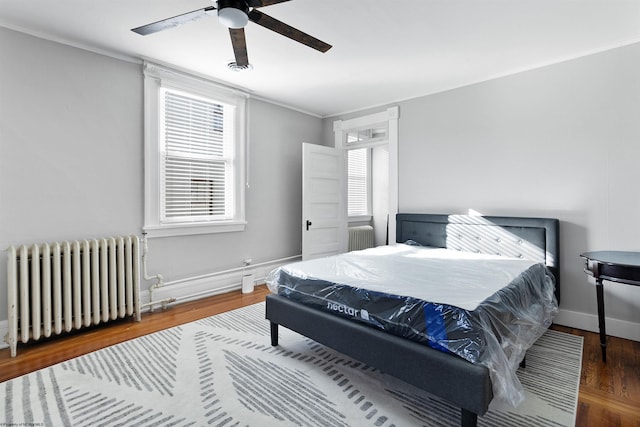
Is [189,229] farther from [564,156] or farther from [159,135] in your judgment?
[564,156]

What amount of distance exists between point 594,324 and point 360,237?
360cm

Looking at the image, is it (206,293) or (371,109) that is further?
(371,109)

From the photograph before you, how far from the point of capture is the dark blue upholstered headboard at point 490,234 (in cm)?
301

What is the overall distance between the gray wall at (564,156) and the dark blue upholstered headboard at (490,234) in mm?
189

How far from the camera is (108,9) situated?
234 cm

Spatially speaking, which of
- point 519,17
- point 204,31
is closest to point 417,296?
point 519,17

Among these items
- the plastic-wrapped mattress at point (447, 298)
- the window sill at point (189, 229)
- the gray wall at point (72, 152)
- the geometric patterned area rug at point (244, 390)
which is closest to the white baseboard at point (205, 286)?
the gray wall at point (72, 152)

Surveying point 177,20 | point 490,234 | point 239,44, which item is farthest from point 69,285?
point 490,234

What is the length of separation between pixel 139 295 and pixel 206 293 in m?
0.84

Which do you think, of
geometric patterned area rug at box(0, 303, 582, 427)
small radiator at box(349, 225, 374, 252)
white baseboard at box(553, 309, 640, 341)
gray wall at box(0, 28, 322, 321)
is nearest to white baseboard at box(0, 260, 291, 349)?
gray wall at box(0, 28, 322, 321)

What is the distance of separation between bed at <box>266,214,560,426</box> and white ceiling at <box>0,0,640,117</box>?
165 cm

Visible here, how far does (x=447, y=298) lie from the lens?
1761mm

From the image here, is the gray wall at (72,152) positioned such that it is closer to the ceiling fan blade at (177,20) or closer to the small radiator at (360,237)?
the ceiling fan blade at (177,20)

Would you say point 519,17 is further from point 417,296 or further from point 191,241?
point 191,241
